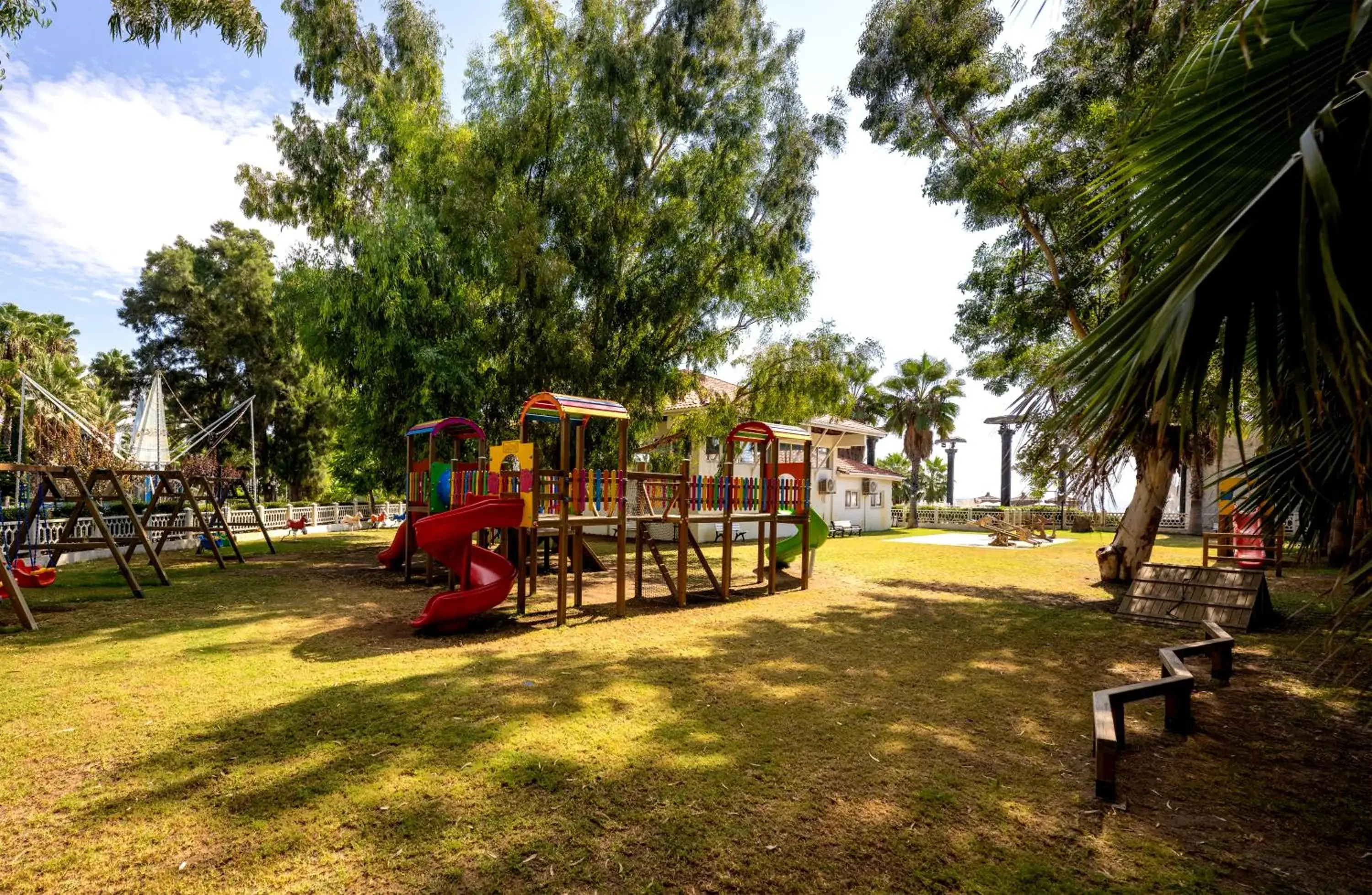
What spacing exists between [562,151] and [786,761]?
52.5ft

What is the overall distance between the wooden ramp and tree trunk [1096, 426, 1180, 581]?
1.79 meters

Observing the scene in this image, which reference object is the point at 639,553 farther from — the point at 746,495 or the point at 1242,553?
the point at 1242,553

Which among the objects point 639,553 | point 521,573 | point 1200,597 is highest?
point 639,553

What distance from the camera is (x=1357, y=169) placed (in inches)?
78.6

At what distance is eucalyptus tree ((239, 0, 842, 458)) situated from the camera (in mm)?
15438

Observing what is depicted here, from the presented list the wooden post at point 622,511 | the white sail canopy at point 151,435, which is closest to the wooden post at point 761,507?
the wooden post at point 622,511

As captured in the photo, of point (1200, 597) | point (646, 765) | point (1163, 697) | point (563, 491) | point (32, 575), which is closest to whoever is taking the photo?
point (646, 765)

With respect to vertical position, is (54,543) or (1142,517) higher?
(1142,517)

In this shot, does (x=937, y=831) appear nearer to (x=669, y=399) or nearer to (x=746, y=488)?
(x=746, y=488)

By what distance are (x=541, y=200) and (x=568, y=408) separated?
8.92 metres

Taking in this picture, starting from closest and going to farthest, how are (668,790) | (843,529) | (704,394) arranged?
1. (668,790)
2. (704,394)
3. (843,529)

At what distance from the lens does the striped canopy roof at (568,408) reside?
962 centimetres

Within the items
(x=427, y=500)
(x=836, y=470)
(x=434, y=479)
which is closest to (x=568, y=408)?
(x=434, y=479)

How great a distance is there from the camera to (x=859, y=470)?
3441 cm
